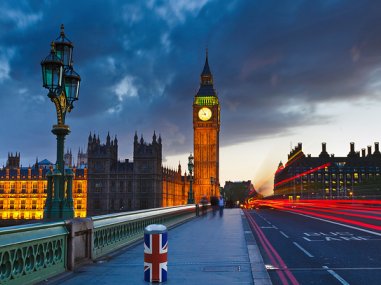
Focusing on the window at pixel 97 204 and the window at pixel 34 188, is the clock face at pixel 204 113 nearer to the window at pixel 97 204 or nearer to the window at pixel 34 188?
the window at pixel 97 204

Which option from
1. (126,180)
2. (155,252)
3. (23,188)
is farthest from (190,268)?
(23,188)

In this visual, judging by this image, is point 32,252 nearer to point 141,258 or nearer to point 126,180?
point 141,258

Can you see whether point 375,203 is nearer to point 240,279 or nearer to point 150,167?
point 240,279

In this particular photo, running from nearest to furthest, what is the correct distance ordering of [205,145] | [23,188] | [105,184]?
[105,184]
[23,188]
[205,145]

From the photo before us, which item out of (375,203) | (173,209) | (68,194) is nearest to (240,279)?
(68,194)

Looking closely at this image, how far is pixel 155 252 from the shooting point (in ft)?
30.5

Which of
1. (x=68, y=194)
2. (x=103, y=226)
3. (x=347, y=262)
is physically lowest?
(x=347, y=262)

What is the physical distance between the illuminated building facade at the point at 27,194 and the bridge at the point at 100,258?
129592 mm

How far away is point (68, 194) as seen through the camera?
44.1 ft

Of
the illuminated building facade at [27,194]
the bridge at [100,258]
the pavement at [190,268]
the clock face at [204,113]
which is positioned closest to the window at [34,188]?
the illuminated building facade at [27,194]

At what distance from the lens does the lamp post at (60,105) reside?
1280cm

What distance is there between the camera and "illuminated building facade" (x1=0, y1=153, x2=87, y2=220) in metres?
142

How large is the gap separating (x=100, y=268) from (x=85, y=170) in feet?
445

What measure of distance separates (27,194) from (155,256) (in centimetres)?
14386
